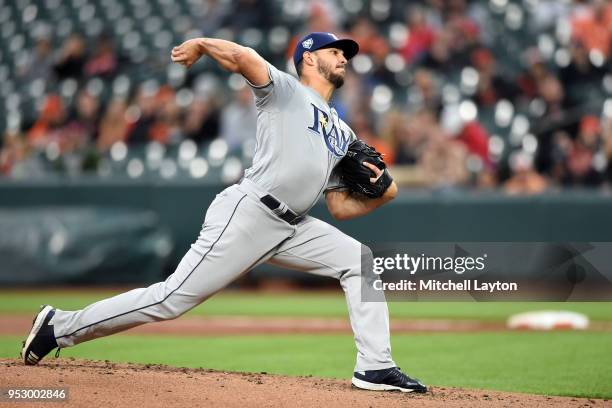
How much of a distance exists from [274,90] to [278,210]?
599mm

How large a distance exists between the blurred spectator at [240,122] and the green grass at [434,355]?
4.85 meters

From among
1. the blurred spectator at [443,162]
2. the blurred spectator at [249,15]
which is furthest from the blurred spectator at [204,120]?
the blurred spectator at [443,162]

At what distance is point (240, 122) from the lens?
12.8m

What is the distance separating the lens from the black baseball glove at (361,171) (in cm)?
500

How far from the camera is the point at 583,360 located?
22.1 feet

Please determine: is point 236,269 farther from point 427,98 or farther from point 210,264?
point 427,98

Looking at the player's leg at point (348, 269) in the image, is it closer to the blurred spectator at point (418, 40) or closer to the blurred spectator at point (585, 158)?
the blurred spectator at point (585, 158)

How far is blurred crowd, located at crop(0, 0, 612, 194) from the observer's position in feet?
39.2

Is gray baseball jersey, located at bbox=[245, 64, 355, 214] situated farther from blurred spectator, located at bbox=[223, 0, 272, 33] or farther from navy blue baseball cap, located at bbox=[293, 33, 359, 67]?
blurred spectator, located at bbox=[223, 0, 272, 33]

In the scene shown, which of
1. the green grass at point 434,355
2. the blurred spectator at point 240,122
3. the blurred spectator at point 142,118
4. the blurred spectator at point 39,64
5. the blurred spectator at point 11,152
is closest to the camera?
the green grass at point 434,355

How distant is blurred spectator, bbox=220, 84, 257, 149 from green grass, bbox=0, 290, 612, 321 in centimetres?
209

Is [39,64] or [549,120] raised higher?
[39,64]

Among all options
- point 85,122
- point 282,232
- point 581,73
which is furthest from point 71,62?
point 282,232

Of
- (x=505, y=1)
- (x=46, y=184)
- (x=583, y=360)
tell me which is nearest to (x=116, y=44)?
(x=46, y=184)
